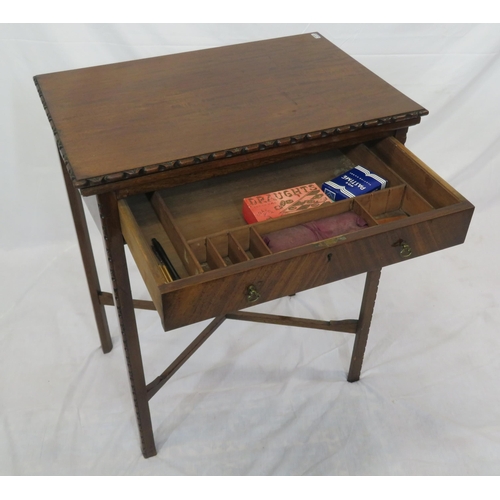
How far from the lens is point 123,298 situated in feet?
4.28

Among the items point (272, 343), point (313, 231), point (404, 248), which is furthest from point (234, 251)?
point (272, 343)

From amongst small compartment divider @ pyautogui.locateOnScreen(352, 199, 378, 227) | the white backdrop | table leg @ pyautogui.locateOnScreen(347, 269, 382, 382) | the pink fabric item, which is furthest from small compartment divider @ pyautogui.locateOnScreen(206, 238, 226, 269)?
the white backdrop

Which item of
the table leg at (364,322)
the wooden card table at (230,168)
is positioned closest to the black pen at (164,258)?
the wooden card table at (230,168)

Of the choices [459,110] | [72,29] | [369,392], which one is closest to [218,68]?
[72,29]

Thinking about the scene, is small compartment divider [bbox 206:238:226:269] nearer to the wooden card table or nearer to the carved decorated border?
the wooden card table

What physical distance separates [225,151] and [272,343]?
2.85 ft

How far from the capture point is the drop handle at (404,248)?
120cm

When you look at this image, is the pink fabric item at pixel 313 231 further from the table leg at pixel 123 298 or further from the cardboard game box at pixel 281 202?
the table leg at pixel 123 298

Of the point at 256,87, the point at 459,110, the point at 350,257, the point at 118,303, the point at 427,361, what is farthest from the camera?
the point at 459,110

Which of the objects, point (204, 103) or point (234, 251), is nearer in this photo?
point (234, 251)

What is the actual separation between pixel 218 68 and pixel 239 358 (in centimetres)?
82

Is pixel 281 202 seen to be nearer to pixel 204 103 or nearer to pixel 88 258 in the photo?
pixel 204 103

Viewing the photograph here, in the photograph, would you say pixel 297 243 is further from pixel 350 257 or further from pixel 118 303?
pixel 118 303

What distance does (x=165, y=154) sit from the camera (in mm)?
1208
